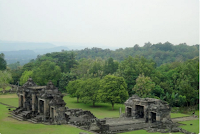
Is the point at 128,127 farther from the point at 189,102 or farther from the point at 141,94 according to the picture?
the point at 189,102

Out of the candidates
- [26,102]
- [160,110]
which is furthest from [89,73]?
[160,110]

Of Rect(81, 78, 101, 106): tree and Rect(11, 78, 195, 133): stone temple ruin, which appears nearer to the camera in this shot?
Rect(11, 78, 195, 133): stone temple ruin

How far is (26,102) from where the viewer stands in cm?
3994

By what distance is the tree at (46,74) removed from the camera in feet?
217

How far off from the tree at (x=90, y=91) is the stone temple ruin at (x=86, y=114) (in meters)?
9.16

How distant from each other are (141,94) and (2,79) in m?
36.2

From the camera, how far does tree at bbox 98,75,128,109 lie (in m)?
45.1

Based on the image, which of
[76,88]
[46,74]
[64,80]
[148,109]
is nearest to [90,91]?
[76,88]

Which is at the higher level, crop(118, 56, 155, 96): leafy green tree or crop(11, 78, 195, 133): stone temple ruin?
crop(118, 56, 155, 96): leafy green tree

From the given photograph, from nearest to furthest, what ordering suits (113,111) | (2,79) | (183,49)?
(113,111), (2,79), (183,49)

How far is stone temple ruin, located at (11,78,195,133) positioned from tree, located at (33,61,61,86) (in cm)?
2559

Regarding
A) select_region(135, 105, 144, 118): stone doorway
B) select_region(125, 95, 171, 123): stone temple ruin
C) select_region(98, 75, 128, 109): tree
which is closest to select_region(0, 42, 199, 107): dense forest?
select_region(98, 75, 128, 109): tree

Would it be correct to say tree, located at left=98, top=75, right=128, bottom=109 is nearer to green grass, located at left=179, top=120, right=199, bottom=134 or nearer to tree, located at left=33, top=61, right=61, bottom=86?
green grass, located at left=179, top=120, right=199, bottom=134

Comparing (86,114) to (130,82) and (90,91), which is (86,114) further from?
(130,82)
